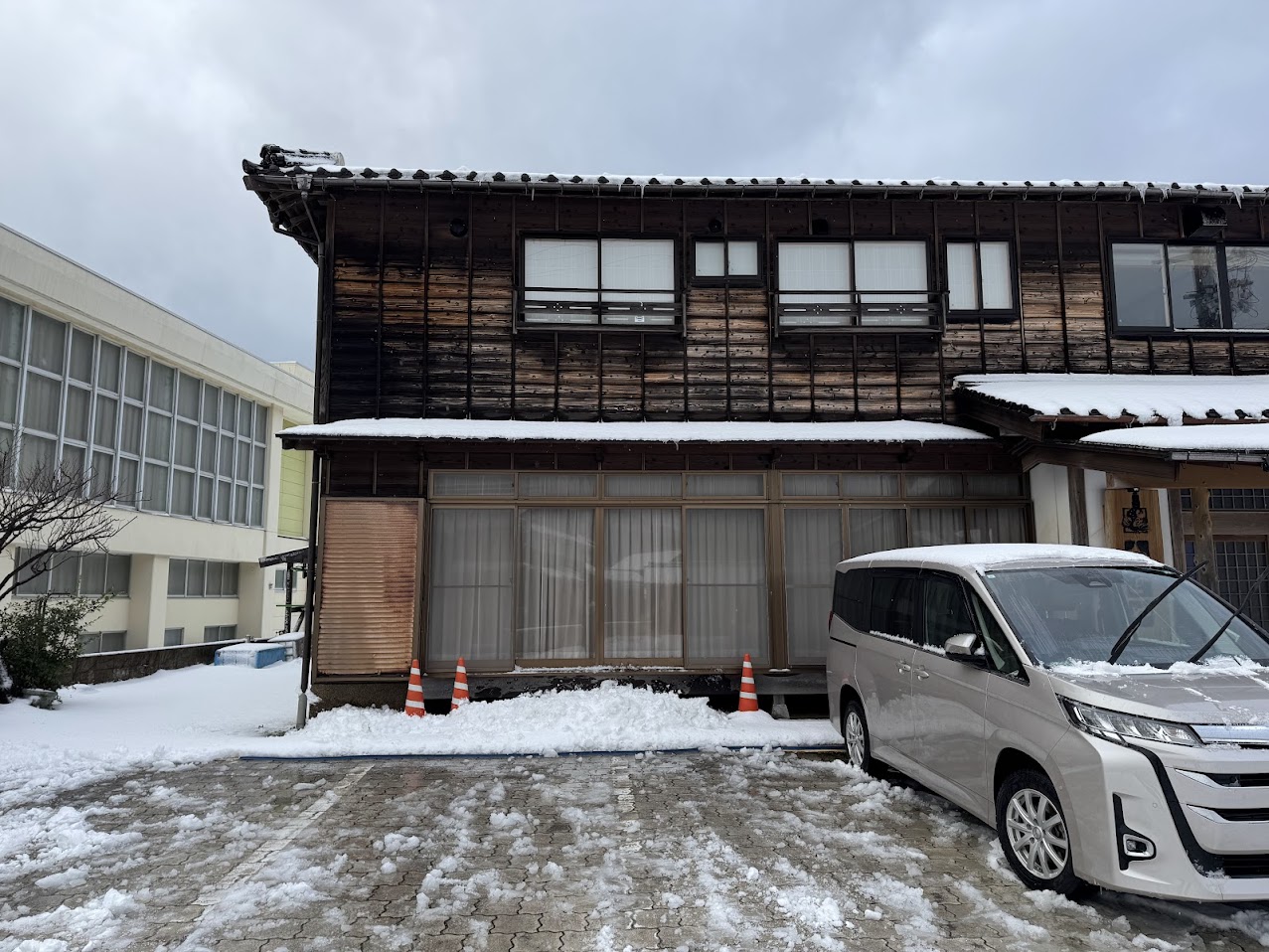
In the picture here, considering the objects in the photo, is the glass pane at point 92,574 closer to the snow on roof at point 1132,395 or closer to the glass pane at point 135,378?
the glass pane at point 135,378

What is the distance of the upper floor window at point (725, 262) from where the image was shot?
11.2m

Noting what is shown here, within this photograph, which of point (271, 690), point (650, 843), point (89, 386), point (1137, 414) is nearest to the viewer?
point (650, 843)

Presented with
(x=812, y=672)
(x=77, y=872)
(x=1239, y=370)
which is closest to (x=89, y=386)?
(x=77, y=872)

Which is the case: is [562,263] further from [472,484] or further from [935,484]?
[935,484]

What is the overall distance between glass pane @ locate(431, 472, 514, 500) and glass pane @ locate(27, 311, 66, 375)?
1262 cm

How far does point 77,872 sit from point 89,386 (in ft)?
56.9

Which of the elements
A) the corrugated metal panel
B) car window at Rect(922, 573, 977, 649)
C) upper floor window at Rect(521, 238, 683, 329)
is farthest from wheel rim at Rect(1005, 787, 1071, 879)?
upper floor window at Rect(521, 238, 683, 329)

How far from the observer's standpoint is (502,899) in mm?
4449

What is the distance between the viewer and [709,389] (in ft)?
35.9

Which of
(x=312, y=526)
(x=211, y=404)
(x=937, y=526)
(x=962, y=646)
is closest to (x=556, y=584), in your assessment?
(x=312, y=526)

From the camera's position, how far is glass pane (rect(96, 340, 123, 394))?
18797 mm

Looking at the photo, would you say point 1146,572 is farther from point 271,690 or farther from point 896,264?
point 271,690

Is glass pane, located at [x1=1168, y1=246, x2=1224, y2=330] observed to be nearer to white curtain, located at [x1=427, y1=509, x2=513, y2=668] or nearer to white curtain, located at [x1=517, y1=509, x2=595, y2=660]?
white curtain, located at [x1=517, y1=509, x2=595, y2=660]

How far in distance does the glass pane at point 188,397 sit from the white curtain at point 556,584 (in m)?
16.7
